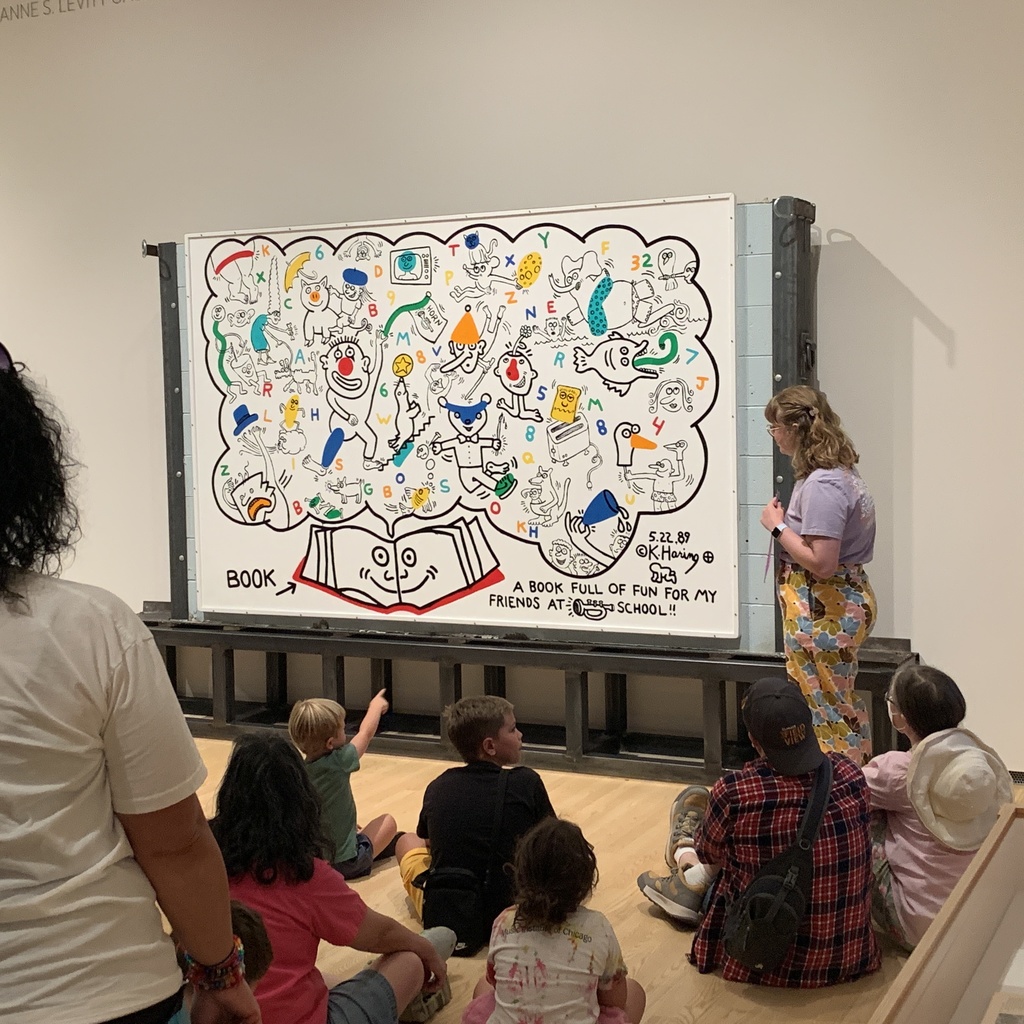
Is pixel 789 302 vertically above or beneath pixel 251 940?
above

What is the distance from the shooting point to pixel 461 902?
9.74ft

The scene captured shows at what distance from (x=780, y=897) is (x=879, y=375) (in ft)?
7.85

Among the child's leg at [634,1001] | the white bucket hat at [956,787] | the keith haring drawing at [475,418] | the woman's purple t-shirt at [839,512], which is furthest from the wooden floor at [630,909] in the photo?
the woman's purple t-shirt at [839,512]

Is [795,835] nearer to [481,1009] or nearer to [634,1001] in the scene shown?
[634,1001]

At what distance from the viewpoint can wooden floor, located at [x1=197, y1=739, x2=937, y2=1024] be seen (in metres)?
2.69

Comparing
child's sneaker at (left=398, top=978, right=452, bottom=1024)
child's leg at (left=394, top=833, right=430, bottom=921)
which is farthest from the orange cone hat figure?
child's sneaker at (left=398, top=978, right=452, bottom=1024)

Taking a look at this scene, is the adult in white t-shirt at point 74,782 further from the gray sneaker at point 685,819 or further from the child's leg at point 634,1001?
the gray sneaker at point 685,819

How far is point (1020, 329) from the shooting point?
13.9 feet

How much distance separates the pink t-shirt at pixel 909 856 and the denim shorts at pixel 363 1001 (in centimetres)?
124

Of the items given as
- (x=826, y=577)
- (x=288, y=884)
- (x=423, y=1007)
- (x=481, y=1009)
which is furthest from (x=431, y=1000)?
(x=826, y=577)

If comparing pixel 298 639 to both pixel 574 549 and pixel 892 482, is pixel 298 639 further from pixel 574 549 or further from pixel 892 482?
pixel 892 482

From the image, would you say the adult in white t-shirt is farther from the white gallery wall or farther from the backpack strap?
the white gallery wall

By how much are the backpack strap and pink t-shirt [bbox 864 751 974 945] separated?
0.31 meters

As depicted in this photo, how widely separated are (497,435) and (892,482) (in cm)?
150
